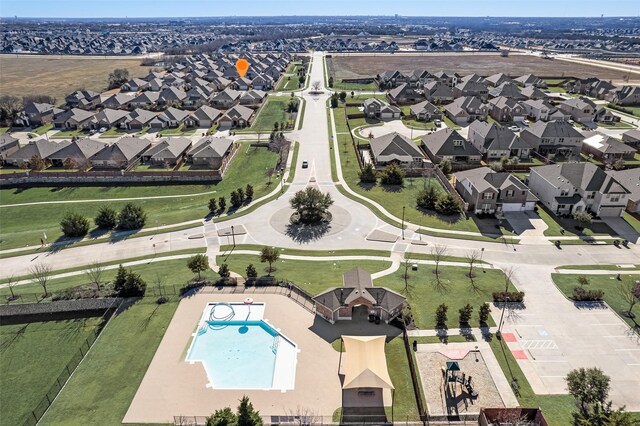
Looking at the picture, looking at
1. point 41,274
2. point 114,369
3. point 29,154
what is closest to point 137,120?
point 29,154

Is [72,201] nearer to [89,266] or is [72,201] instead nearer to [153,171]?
[153,171]

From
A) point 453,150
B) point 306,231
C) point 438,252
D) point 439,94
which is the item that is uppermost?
point 439,94

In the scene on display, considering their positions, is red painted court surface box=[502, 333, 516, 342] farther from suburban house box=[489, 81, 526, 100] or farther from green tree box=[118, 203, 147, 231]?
suburban house box=[489, 81, 526, 100]

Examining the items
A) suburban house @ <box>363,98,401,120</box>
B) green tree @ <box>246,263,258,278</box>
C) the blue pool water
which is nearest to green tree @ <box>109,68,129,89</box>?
suburban house @ <box>363,98,401,120</box>

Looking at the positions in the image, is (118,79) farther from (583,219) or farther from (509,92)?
(583,219)

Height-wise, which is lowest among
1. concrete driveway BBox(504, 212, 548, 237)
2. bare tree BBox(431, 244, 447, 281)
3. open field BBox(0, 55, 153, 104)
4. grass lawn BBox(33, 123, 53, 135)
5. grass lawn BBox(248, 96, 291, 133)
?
open field BBox(0, 55, 153, 104)

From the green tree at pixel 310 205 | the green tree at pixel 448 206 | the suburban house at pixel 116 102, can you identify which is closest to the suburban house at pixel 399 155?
the green tree at pixel 448 206
